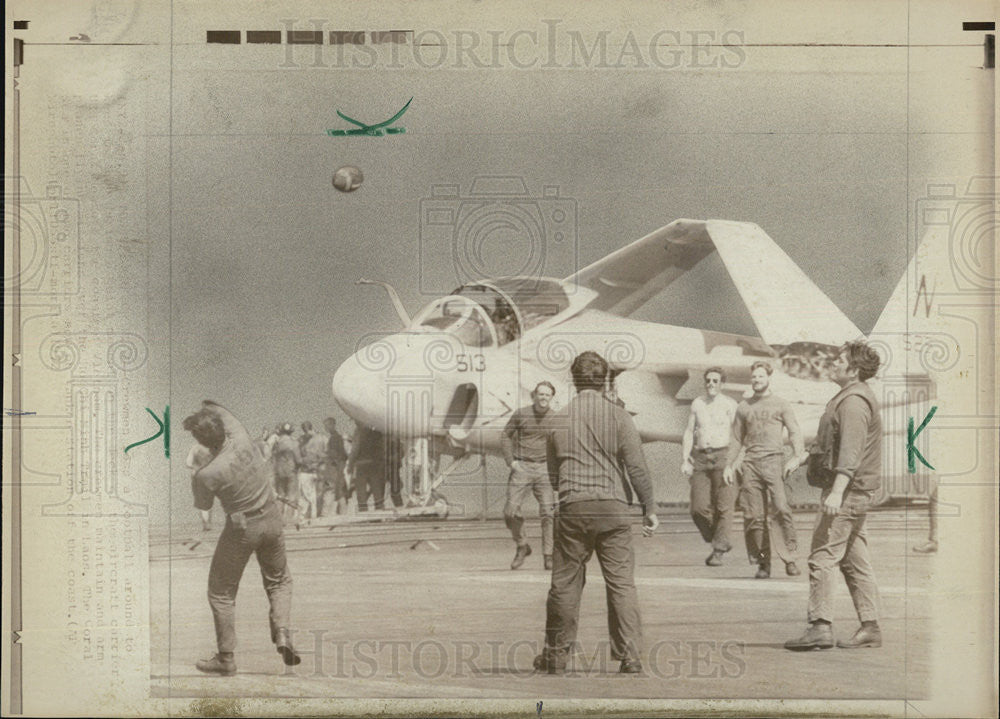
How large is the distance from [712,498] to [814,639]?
0.73 m

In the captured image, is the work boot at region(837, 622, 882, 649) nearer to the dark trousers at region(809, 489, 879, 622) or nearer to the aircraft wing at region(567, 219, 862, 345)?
the dark trousers at region(809, 489, 879, 622)

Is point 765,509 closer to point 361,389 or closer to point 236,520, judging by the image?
point 361,389

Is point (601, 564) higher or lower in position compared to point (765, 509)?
lower

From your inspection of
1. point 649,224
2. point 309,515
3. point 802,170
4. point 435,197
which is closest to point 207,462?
point 309,515

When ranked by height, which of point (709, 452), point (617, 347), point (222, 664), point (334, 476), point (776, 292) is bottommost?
point (222, 664)

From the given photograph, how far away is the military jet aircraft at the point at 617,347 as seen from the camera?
4.98 metres

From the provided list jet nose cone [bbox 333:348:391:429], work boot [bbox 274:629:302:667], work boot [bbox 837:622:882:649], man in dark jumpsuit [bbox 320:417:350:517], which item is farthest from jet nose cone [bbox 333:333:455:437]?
work boot [bbox 837:622:882:649]

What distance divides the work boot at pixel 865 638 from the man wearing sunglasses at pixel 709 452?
74 cm

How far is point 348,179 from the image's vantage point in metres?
4.98

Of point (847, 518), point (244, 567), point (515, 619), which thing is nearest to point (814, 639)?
point (847, 518)

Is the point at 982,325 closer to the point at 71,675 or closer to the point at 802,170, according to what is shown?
the point at 802,170

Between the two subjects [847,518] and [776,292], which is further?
[776,292]

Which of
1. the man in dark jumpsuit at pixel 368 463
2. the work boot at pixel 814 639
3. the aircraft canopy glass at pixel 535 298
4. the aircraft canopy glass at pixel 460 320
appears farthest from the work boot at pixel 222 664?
the work boot at pixel 814 639

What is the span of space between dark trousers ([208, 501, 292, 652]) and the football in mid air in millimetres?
1397
